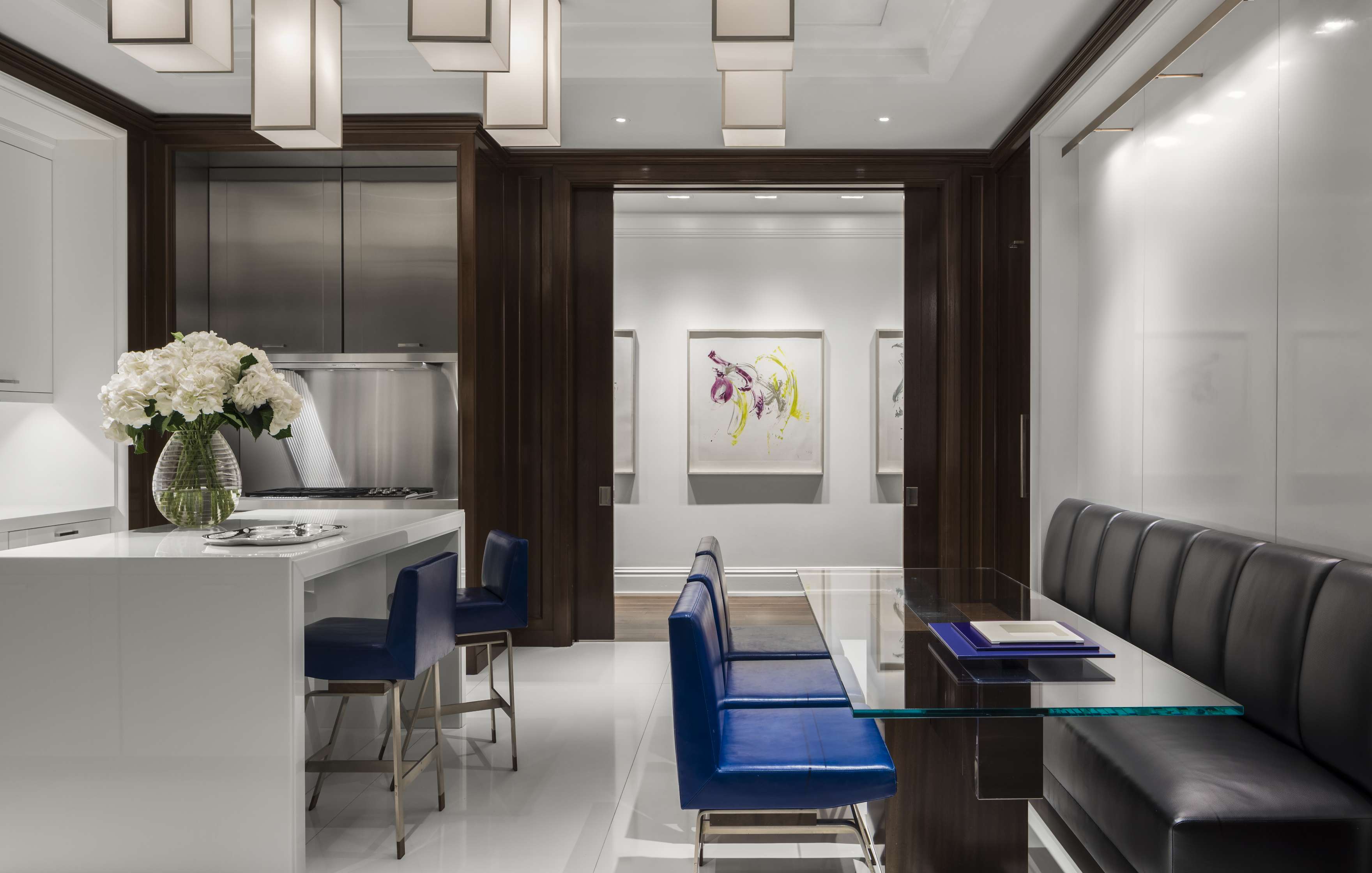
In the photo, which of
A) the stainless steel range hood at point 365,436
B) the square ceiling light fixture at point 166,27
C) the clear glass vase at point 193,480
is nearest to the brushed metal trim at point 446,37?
the square ceiling light fixture at point 166,27

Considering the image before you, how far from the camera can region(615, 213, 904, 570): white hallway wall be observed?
20.7 ft

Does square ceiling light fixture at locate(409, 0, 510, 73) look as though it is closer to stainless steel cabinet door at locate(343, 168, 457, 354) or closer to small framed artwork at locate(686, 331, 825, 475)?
stainless steel cabinet door at locate(343, 168, 457, 354)

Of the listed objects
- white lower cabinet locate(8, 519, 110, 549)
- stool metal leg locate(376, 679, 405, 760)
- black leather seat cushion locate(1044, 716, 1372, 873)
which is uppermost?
white lower cabinet locate(8, 519, 110, 549)

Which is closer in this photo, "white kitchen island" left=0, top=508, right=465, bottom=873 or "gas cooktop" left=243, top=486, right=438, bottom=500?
"white kitchen island" left=0, top=508, right=465, bottom=873

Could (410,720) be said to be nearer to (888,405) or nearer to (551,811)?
(551,811)

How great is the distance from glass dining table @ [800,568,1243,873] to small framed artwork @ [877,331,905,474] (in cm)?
324

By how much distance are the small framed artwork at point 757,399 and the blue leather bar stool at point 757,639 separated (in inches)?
123

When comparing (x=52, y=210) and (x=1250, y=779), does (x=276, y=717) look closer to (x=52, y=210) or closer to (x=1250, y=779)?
(x=1250, y=779)

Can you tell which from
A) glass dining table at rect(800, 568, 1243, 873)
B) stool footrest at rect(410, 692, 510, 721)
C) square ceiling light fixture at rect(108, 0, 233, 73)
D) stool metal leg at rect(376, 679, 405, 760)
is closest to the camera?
glass dining table at rect(800, 568, 1243, 873)

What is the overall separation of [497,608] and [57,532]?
2306mm

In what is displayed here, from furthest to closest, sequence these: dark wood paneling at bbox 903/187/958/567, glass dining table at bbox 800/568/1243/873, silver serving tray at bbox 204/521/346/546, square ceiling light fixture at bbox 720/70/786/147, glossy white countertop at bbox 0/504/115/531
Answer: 1. dark wood paneling at bbox 903/187/958/567
2. glossy white countertop at bbox 0/504/115/531
3. square ceiling light fixture at bbox 720/70/786/147
4. silver serving tray at bbox 204/521/346/546
5. glass dining table at bbox 800/568/1243/873

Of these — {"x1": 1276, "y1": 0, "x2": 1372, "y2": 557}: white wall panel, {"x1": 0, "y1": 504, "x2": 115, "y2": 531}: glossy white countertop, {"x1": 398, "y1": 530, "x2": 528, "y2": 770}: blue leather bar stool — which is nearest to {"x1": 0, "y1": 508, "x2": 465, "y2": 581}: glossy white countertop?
{"x1": 398, "y1": 530, "x2": 528, "y2": 770}: blue leather bar stool

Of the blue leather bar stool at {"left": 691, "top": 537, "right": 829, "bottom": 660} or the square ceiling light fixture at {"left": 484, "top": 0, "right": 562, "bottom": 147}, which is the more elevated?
the square ceiling light fixture at {"left": 484, "top": 0, "right": 562, "bottom": 147}

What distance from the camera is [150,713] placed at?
2.11 meters
